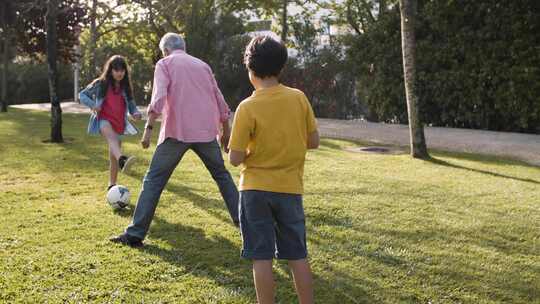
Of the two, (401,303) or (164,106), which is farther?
(164,106)

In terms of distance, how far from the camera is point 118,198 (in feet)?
19.2

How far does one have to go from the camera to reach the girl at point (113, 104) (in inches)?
259

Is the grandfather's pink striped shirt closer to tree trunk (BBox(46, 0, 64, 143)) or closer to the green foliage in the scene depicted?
tree trunk (BBox(46, 0, 64, 143))

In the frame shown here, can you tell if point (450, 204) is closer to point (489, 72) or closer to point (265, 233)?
point (265, 233)

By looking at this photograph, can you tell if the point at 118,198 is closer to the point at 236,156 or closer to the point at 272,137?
the point at 236,156

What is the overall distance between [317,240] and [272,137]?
2.04m

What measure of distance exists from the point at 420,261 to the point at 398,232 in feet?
2.66

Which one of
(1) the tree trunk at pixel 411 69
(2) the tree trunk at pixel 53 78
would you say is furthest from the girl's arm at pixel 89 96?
(2) the tree trunk at pixel 53 78

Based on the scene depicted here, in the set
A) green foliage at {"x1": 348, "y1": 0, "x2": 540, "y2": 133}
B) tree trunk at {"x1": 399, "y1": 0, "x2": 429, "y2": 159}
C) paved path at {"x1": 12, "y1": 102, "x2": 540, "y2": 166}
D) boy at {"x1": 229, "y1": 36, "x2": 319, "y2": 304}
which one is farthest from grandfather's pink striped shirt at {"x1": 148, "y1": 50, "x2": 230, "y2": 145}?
green foliage at {"x1": 348, "y1": 0, "x2": 540, "y2": 133}

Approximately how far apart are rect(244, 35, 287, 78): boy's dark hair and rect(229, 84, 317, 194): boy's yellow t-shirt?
3.8 inches

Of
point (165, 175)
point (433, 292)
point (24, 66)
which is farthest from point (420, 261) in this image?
point (24, 66)

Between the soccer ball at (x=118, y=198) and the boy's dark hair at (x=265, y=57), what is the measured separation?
317cm

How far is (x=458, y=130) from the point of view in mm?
15258

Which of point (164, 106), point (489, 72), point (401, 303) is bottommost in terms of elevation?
point (401, 303)
